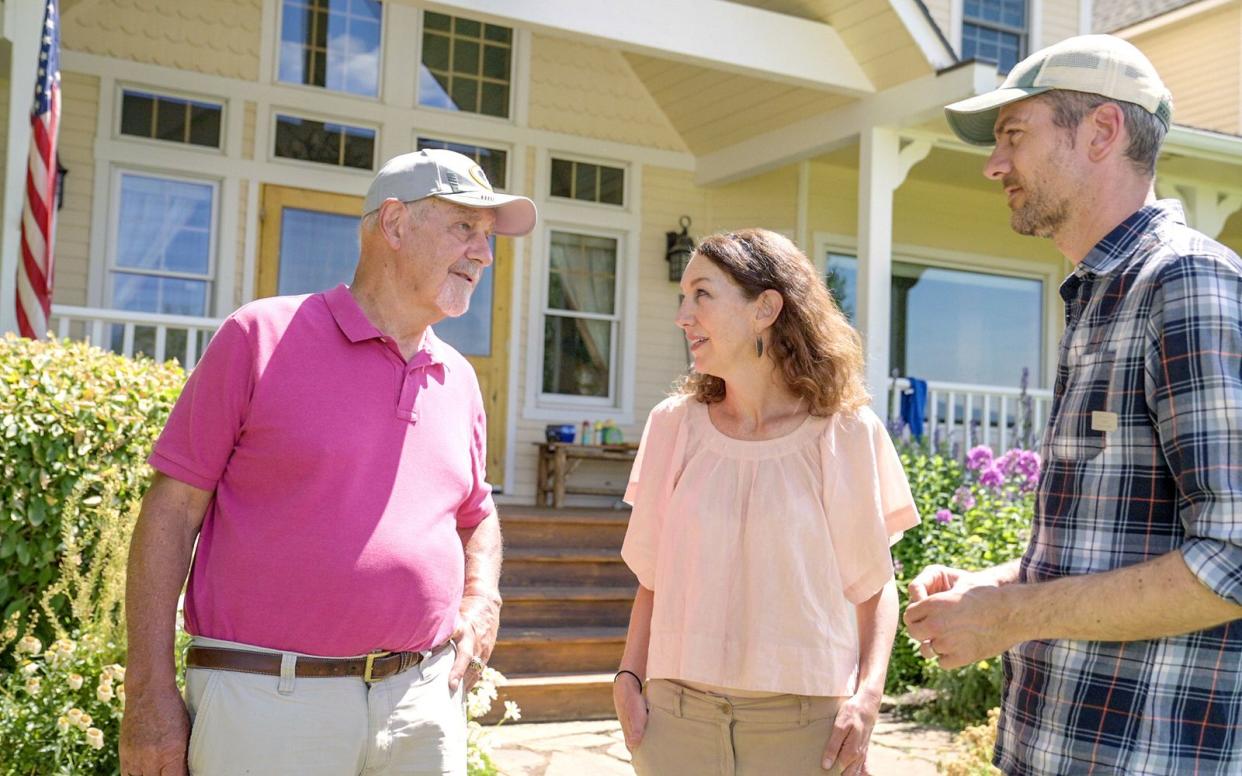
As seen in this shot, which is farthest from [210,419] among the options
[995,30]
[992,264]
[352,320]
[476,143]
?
[995,30]

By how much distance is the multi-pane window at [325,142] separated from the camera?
812cm

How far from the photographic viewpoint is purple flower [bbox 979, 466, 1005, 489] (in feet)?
21.3

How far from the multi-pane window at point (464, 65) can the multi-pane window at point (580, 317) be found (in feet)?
3.72

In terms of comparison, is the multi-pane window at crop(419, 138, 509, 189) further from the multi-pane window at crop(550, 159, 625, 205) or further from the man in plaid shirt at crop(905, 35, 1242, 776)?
the man in plaid shirt at crop(905, 35, 1242, 776)

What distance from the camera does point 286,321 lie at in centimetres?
224

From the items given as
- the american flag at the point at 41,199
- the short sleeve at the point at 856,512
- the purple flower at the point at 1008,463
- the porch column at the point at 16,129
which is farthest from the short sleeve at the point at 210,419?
the purple flower at the point at 1008,463

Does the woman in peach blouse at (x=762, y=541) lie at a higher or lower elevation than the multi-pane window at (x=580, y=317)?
lower

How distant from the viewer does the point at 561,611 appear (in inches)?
257

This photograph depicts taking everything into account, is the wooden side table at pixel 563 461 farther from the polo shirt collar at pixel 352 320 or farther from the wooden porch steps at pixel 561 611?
the polo shirt collar at pixel 352 320

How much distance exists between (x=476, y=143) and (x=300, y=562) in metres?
6.92

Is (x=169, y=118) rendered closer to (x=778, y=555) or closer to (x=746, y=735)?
(x=778, y=555)

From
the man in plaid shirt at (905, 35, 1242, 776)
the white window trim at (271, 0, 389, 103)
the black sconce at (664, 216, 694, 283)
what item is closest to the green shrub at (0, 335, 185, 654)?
the man in plaid shirt at (905, 35, 1242, 776)

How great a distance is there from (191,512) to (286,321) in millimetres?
394

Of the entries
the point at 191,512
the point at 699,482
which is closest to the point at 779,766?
the point at 699,482
